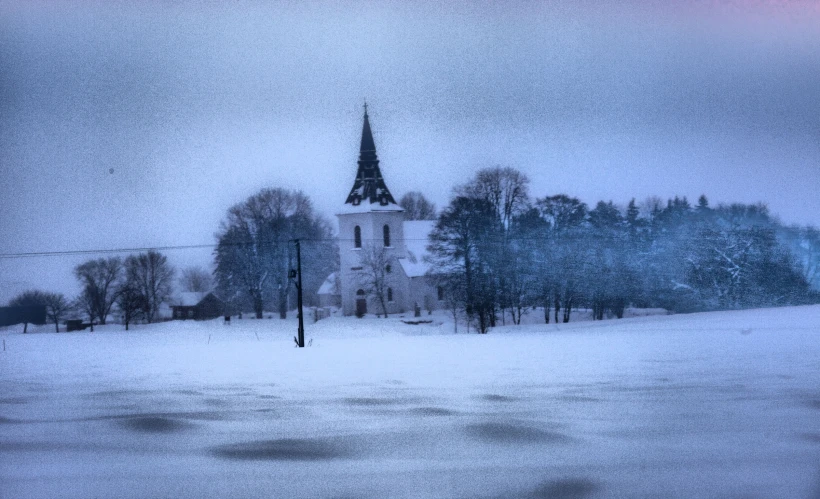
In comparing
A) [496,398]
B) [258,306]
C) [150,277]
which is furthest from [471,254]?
[496,398]

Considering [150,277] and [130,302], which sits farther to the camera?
[130,302]

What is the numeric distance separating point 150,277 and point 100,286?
73.1 inches

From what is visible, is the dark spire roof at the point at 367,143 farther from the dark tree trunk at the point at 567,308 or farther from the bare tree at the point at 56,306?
the bare tree at the point at 56,306

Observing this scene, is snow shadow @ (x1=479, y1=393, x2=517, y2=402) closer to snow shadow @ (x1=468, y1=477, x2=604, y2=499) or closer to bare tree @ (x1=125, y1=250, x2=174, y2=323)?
snow shadow @ (x1=468, y1=477, x2=604, y2=499)

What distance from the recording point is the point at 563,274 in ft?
98.8

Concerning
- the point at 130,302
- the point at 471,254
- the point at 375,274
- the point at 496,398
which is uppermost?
the point at 471,254

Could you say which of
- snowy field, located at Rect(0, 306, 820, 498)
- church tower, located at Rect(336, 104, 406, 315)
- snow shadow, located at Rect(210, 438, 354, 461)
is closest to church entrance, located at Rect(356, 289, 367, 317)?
church tower, located at Rect(336, 104, 406, 315)

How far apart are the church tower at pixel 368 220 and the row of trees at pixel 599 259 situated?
9.92m

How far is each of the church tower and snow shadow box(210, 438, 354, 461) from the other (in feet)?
104

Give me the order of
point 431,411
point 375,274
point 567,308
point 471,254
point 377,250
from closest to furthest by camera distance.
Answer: point 431,411 → point 471,254 → point 567,308 → point 375,274 → point 377,250

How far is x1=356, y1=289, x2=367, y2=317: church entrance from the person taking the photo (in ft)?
122

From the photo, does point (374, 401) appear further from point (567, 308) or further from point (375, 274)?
point (375, 274)

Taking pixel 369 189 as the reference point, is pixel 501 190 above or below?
below

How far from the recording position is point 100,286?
24.9 metres
